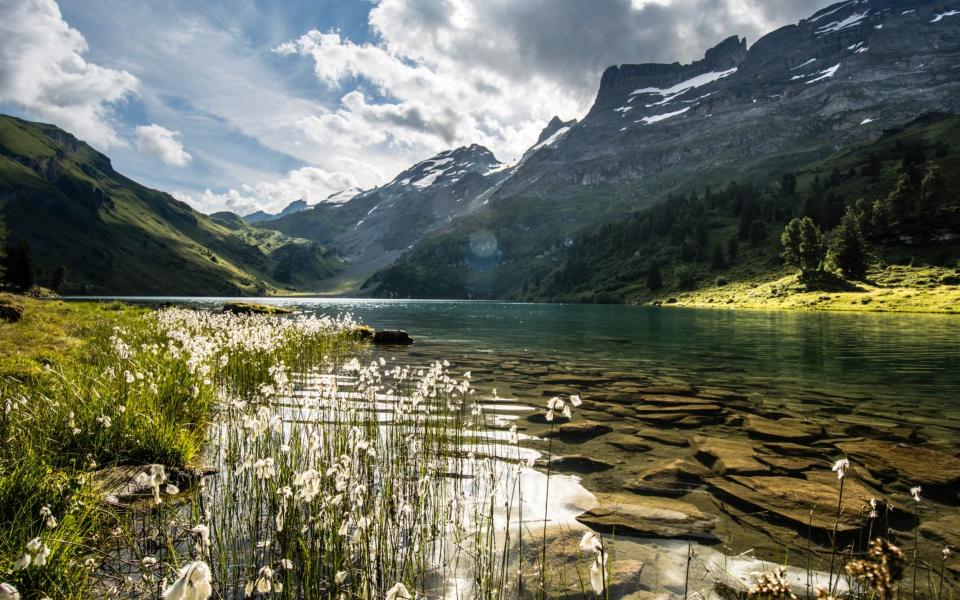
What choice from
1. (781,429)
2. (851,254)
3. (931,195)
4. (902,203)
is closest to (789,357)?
(781,429)

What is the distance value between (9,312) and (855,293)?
135896 mm

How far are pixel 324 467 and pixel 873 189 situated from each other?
8401 inches

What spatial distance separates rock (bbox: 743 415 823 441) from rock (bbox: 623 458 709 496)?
4.33 m

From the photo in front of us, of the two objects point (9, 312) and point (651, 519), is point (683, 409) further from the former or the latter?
point (9, 312)

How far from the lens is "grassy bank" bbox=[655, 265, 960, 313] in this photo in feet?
288

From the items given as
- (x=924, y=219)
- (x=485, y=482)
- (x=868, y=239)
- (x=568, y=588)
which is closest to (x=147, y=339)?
(x=485, y=482)

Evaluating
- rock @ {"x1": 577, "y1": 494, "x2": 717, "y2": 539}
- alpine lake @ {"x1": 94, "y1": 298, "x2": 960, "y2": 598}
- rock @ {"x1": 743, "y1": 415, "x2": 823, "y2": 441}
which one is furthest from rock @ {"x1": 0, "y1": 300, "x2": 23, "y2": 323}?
rock @ {"x1": 743, "y1": 415, "x2": 823, "y2": 441}

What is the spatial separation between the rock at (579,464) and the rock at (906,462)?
6.16 meters

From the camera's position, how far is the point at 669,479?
410 inches

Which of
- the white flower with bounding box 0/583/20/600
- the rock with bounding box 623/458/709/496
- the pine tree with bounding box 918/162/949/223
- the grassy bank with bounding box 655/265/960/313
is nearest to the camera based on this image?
the white flower with bounding box 0/583/20/600

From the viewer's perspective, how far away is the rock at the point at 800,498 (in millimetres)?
8383

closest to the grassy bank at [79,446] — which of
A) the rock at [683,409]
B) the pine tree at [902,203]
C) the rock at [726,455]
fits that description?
the rock at [726,455]

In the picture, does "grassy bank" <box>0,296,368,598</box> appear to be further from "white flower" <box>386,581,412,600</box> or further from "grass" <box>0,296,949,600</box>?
"white flower" <box>386,581,412,600</box>

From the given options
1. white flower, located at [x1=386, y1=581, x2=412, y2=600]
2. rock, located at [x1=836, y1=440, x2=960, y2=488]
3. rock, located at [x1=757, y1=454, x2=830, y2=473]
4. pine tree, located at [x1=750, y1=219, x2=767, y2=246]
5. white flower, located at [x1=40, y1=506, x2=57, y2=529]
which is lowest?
rock, located at [x1=757, y1=454, x2=830, y2=473]
